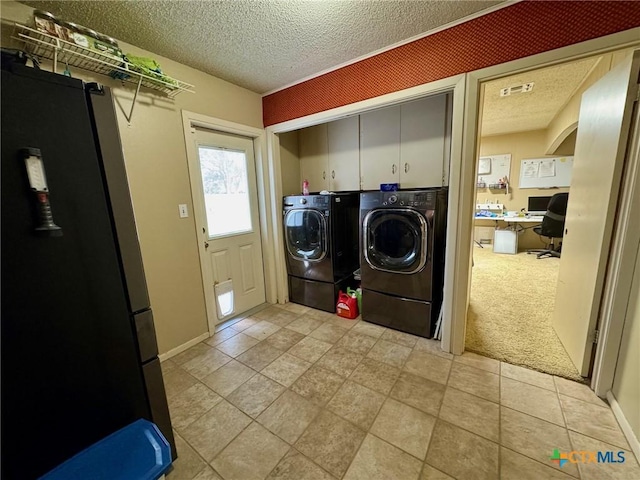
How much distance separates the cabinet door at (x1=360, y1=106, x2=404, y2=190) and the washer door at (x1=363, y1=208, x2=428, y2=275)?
23.0 inches

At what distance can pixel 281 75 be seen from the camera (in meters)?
2.32

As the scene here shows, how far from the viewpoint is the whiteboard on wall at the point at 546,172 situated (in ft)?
15.9

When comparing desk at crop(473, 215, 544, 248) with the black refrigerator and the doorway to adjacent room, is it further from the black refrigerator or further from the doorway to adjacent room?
the black refrigerator

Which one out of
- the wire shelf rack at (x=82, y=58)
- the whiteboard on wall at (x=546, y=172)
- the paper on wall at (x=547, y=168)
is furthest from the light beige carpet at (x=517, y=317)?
the wire shelf rack at (x=82, y=58)

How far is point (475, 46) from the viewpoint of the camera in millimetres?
1644

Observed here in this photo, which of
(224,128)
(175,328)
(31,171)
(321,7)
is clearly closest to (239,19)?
(321,7)

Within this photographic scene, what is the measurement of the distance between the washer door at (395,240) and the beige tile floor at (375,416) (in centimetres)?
69

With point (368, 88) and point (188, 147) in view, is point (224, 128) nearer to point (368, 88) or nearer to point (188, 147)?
point (188, 147)

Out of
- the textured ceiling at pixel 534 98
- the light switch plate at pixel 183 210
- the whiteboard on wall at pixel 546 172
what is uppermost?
the textured ceiling at pixel 534 98

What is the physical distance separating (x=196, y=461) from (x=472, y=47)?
2871mm

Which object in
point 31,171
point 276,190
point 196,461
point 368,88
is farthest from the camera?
point 276,190

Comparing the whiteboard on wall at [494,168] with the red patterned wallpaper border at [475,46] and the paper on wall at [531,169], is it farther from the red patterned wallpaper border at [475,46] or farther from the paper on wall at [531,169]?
the red patterned wallpaper border at [475,46]

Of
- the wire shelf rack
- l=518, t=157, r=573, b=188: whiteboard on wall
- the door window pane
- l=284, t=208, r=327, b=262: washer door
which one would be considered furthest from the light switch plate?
l=518, t=157, r=573, b=188: whiteboard on wall

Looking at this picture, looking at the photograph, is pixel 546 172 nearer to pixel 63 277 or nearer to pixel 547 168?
pixel 547 168
